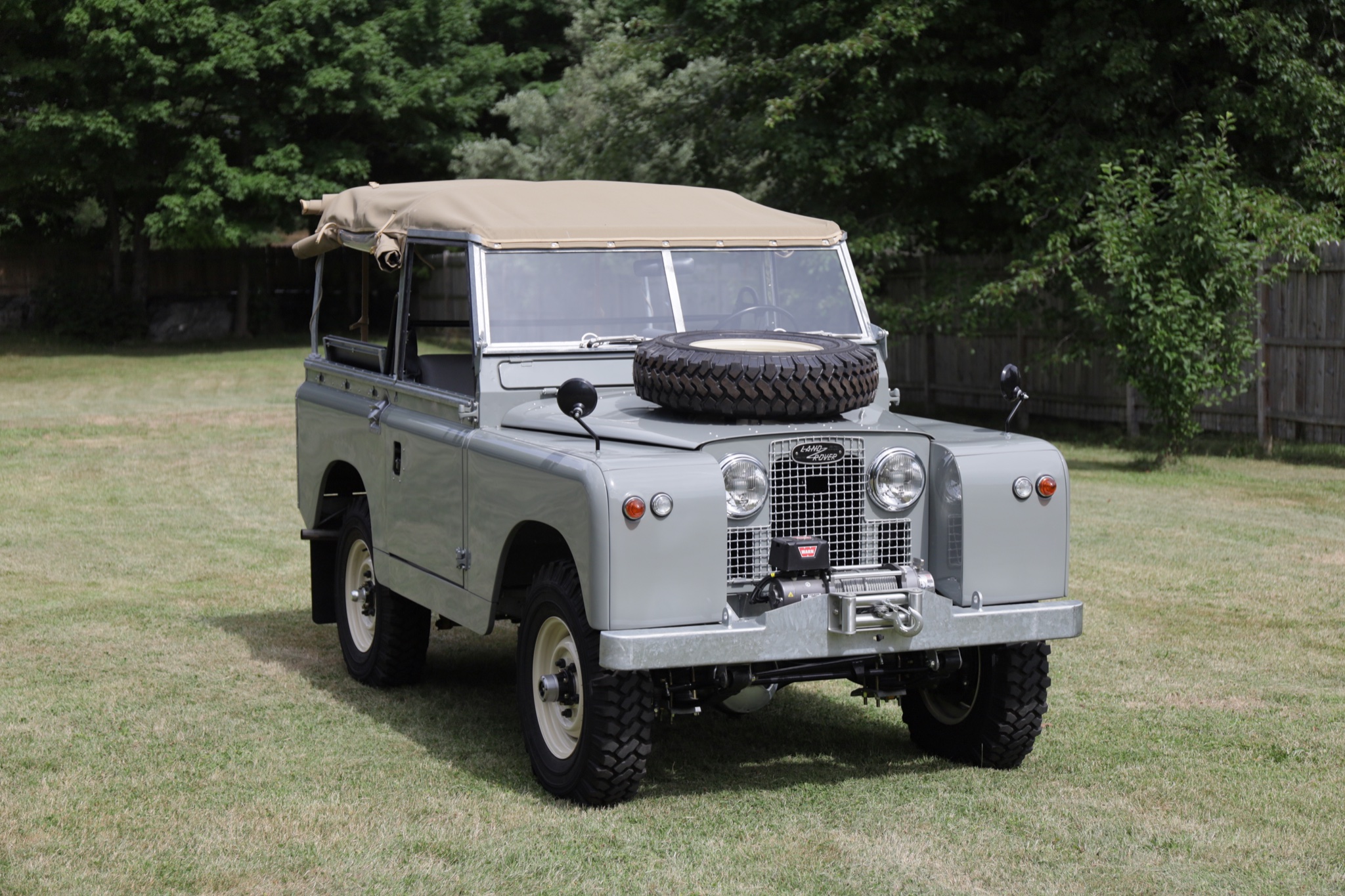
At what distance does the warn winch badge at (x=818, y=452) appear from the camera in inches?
228

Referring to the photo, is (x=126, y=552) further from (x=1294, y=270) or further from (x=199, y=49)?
(x=199, y=49)

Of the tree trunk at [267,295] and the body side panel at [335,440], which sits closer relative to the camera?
the body side panel at [335,440]

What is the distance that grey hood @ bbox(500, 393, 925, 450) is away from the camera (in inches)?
226

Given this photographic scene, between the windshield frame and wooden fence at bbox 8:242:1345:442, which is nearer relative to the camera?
the windshield frame

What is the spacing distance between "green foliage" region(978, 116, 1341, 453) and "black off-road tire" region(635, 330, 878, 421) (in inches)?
397

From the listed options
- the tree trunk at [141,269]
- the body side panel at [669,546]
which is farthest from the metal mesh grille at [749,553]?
the tree trunk at [141,269]

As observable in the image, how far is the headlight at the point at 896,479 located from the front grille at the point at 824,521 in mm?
46

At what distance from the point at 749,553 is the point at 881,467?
590mm

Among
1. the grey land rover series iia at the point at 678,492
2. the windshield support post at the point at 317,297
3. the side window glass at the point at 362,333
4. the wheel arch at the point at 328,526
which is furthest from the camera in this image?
the windshield support post at the point at 317,297

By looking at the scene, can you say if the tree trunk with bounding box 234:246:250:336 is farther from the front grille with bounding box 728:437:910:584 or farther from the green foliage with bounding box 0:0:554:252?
the front grille with bounding box 728:437:910:584

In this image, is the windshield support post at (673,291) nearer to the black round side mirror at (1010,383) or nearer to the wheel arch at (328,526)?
the black round side mirror at (1010,383)

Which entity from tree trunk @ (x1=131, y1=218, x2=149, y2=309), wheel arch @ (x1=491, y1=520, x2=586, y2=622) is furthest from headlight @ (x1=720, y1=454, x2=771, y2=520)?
tree trunk @ (x1=131, y1=218, x2=149, y2=309)

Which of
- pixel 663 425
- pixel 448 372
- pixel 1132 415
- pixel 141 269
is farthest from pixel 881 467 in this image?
pixel 141 269

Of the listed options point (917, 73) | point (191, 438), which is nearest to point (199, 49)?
point (191, 438)
